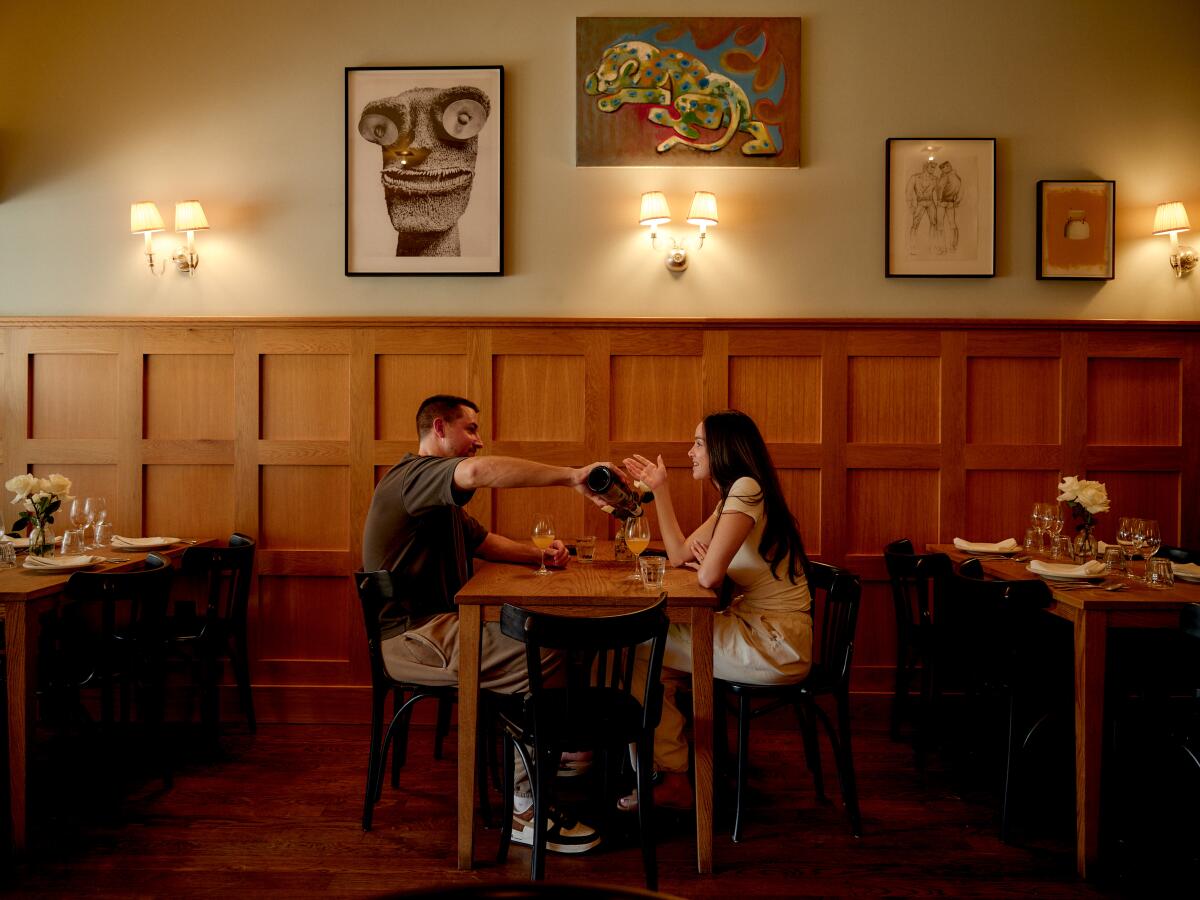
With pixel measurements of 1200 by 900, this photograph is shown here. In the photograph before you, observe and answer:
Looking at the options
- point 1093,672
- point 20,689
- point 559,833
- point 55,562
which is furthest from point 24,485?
point 1093,672

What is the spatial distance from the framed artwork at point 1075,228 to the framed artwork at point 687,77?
4.54 ft

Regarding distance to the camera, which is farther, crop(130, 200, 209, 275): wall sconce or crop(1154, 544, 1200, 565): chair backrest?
crop(130, 200, 209, 275): wall sconce

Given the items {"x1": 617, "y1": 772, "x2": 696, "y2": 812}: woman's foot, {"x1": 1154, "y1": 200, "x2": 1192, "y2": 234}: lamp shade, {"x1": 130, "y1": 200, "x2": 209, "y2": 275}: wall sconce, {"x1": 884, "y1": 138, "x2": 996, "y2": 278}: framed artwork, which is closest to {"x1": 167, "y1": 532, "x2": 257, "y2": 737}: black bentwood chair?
{"x1": 130, "y1": 200, "x2": 209, "y2": 275}: wall sconce

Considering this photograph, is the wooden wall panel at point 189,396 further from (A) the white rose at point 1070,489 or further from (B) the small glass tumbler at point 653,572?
(A) the white rose at point 1070,489

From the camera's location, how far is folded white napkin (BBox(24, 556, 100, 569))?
122 inches

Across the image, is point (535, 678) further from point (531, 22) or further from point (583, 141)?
point (531, 22)

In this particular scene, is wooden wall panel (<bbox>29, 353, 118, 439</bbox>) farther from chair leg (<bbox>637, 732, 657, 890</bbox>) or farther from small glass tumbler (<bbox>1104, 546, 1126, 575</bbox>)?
small glass tumbler (<bbox>1104, 546, 1126, 575</bbox>)

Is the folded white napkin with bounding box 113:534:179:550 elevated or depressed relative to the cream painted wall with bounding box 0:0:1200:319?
depressed

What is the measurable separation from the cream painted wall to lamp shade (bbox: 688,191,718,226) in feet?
0.60

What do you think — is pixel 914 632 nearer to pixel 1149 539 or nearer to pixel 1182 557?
pixel 1149 539

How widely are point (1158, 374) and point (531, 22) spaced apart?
12.2 feet

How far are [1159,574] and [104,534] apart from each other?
4.52 m

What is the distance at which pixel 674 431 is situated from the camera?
13.3 ft

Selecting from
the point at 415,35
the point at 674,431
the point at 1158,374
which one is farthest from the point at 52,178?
the point at 1158,374
